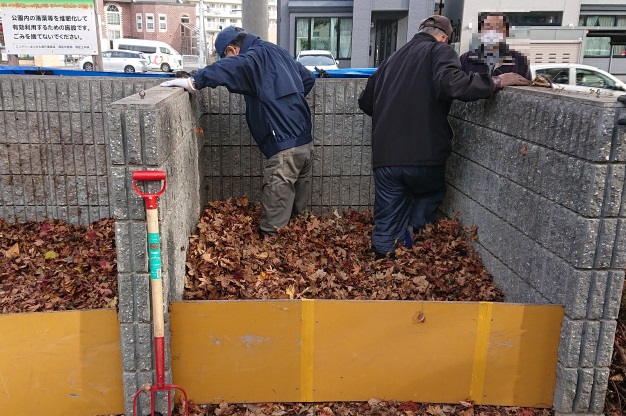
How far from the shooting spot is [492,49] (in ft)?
15.4

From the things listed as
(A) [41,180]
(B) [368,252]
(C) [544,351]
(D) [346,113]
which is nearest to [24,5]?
(A) [41,180]

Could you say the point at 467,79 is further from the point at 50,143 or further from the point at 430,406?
the point at 50,143

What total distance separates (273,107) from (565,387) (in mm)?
2989

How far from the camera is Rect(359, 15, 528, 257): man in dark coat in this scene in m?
4.56

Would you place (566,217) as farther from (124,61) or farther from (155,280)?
(124,61)

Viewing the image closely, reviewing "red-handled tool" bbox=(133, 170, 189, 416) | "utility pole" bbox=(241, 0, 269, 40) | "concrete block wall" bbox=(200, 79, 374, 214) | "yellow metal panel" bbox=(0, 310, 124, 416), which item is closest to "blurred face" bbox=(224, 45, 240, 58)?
"concrete block wall" bbox=(200, 79, 374, 214)

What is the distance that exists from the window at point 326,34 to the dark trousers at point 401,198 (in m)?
31.6

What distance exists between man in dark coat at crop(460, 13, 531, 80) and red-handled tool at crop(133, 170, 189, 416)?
296cm

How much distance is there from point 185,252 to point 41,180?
238cm

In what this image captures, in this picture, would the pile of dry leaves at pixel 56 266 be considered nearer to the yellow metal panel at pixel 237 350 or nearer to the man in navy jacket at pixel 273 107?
the yellow metal panel at pixel 237 350

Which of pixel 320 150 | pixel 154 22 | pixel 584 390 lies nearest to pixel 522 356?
pixel 584 390

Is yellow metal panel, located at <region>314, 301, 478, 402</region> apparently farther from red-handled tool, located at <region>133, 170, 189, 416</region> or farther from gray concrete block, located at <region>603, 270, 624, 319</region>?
red-handled tool, located at <region>133, 170, 189, 416</region>

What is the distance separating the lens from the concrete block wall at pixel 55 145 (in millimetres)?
5301

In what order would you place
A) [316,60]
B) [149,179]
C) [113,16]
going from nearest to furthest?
[149,179] → [316,60] → [113,16]
